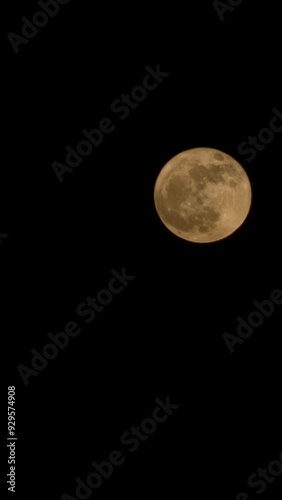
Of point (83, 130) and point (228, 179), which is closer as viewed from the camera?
point (228, 179)

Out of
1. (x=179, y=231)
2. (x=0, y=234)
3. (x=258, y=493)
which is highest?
(x=0, y=234)

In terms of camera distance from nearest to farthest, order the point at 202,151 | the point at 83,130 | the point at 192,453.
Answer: the point at 202,151 < the point at 83,130 < the point at 192,453

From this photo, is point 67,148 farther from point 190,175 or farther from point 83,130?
point 190,175

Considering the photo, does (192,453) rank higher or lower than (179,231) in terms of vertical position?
lower

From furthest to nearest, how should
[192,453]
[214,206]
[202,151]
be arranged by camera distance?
1. [192,453]
2. [202,151]
3. [214,206]

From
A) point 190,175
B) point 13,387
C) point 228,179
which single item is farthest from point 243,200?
point 13,387

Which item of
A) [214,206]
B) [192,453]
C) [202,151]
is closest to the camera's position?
[214,206]

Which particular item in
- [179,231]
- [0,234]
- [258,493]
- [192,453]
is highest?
[0,234]

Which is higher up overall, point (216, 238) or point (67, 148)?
point (67, 148)

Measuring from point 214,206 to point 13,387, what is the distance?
2.87 metres

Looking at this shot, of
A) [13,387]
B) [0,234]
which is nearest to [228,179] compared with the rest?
[0,234]

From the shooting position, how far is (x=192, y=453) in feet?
16.7

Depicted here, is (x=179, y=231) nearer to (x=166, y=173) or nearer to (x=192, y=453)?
(x=166, y=173)

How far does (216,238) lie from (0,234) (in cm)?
232
